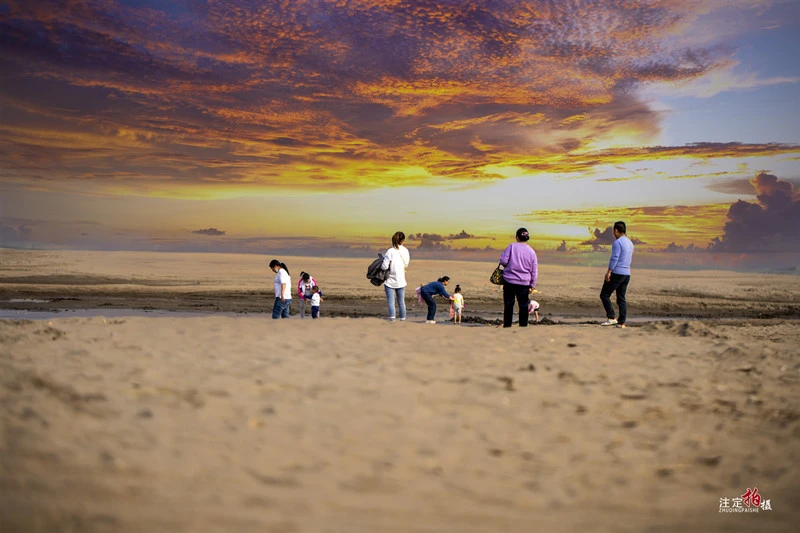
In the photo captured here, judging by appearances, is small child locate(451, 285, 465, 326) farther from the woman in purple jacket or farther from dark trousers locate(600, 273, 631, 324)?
the woman in purple jacket

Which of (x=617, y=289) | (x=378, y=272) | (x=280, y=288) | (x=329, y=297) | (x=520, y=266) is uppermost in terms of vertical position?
(x=520, y=266)

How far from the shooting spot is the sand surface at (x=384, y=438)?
3.92m

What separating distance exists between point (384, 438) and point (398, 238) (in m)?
8.68

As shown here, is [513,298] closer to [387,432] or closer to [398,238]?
[398,238]

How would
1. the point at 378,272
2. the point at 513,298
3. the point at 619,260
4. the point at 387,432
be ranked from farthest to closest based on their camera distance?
the point at 378,272
the point at 619,260
the point at 513,298
the point at 387,432

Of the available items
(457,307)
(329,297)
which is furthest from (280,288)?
(329,297)

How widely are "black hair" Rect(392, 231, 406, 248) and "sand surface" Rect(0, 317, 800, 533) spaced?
4.89 meters

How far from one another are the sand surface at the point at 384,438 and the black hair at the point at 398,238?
489 centimetres

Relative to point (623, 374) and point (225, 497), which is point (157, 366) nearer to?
point (225, 497)

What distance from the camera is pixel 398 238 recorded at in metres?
13.6

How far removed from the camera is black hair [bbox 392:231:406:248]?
13.6 metres

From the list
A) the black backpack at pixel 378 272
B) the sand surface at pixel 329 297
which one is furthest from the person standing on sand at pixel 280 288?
the sand surface at pixel 329 297

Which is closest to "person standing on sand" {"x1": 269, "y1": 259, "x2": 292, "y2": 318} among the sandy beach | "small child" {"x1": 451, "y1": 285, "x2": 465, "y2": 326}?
the sandy beach

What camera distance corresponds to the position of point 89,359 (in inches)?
300
